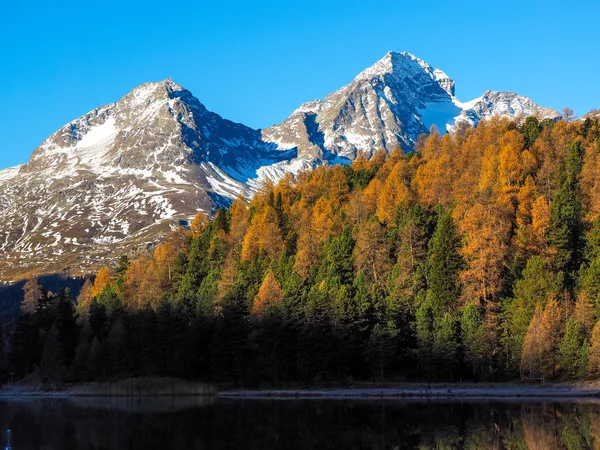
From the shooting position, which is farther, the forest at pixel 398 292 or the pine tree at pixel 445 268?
the pine tree at pixel 445 268

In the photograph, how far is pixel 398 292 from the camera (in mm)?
111375

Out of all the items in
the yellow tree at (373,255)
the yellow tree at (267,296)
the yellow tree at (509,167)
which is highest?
the yellow tree at (509,167)

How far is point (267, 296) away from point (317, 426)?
55.3 m

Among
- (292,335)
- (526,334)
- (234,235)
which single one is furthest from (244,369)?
(234,235)

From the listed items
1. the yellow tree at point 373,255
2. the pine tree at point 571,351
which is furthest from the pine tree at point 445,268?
the pine tree at point 571,351

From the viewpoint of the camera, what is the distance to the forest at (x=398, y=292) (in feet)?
322

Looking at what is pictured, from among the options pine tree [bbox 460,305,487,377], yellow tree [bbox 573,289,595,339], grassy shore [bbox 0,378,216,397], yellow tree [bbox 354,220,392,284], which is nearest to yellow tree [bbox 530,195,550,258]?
yellow tree [bbox 573,289,595,339]

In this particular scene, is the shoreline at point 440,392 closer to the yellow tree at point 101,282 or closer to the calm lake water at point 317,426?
the calm lake water at point 317,426

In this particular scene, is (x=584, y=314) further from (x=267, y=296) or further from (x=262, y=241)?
(x=262, y=241)

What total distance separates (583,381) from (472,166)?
198 ft

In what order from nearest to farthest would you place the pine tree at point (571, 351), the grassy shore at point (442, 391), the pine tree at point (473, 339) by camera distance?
the grassy shore at point (442, 391) < the pine tree at point (571, 351) < the pine tree at point (473, 339)

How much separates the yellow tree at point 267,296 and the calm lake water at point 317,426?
28.8m

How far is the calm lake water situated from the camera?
52.0 metres

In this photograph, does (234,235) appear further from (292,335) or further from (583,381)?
(583,381)
